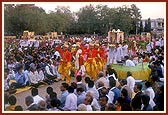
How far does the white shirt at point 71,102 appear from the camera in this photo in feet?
27.5

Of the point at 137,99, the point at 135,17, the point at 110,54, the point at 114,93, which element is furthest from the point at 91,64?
the point at 137,99

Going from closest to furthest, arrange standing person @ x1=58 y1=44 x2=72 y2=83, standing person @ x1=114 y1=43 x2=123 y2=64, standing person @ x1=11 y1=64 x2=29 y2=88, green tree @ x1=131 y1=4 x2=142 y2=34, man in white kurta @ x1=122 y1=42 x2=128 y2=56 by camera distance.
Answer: green tree @ x1=131 y1=4 x2=142 y2=34 < standing person @ x1=11 y1=64 x2=29 y2=88 < standing person @ x1=58 y1=44 x2=72 y2=83 < standing person @ x1=114 y1=43 x2=123 y2=64 < man in white kurta @ x1=122 y1=42 x2=128 y2=56

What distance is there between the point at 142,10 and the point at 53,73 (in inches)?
90.8

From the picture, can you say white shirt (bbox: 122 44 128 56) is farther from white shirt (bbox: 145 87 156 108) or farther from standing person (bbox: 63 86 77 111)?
standing person (bbox: 63 86 77 111)

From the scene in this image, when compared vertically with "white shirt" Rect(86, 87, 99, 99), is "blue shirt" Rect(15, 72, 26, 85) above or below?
above

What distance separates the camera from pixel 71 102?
8.42 m

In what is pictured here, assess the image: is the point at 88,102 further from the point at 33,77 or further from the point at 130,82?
the point at 33,77

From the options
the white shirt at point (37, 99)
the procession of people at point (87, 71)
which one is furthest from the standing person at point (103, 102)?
the white shirt at point (37, 99)

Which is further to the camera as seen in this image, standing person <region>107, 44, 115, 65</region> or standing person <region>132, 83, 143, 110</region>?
standing person <region>107, 44, 115, 65</region>

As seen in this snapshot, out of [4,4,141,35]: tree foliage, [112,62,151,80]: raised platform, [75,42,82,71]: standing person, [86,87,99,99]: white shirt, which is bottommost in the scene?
[86,87,99,99]: white shirt

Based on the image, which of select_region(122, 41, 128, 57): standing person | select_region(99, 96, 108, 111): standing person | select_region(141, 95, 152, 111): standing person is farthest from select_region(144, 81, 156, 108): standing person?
select_region(122, 41, 128, 57): standing person

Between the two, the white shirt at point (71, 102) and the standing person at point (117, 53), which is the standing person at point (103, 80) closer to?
the standing person at point (117, 53)

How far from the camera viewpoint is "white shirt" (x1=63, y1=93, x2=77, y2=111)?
8391 mm

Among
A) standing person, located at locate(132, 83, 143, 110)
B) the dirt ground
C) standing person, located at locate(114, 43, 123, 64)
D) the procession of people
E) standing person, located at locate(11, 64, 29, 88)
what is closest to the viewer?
standing person, located at locate(132, 83, 143, 110)
